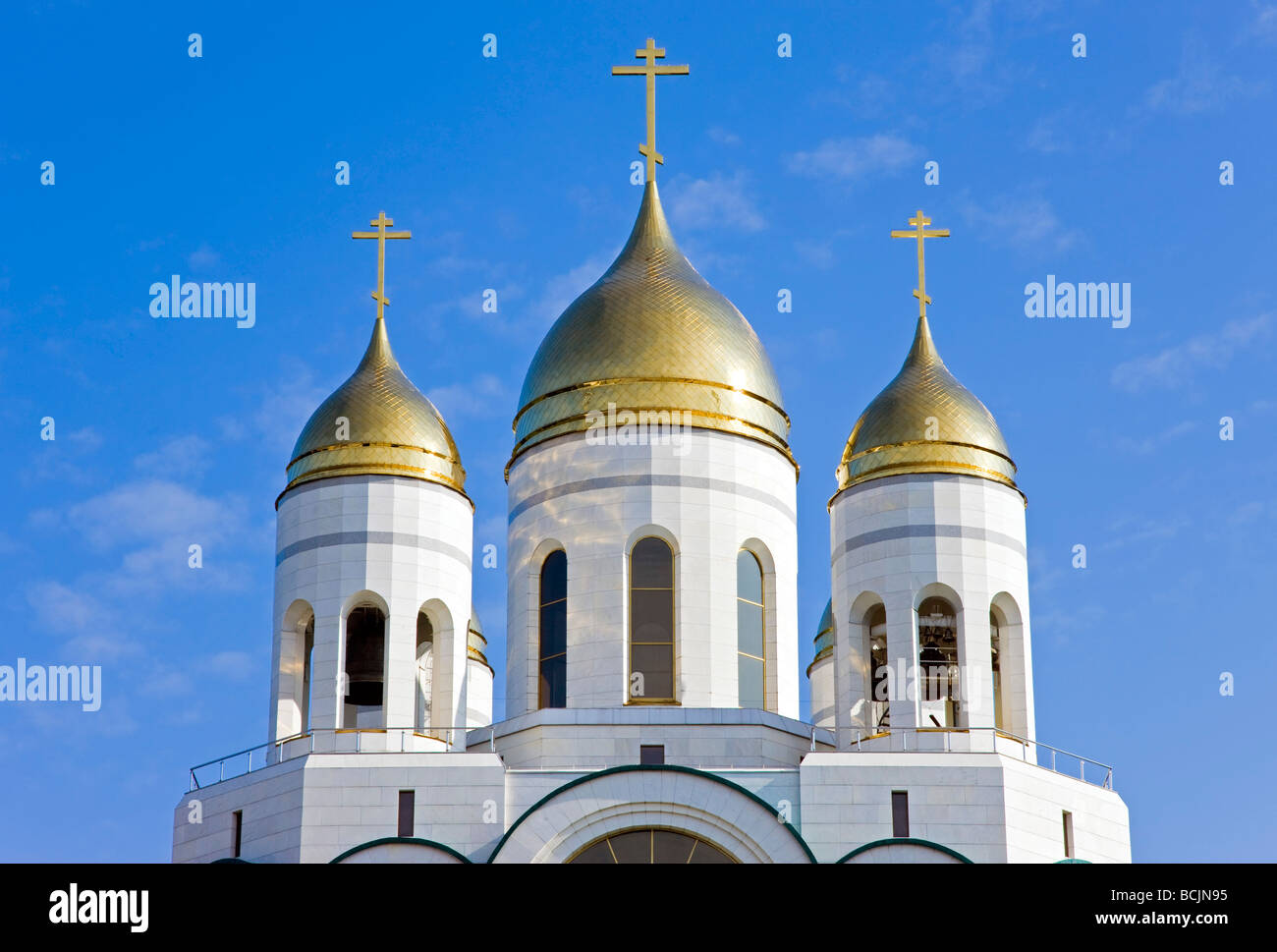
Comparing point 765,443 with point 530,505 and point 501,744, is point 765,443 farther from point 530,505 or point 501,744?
point 501,744

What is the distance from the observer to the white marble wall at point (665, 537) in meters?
32.7

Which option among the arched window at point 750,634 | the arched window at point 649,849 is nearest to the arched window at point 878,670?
the arched window at point 750,634

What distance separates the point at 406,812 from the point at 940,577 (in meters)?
8.94

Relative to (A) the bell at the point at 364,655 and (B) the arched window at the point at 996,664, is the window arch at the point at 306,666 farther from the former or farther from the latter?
(B) the arched window at the point at 996,664

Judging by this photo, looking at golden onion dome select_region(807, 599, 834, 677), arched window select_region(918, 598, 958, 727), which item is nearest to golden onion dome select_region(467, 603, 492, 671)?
golden onion dome select_region(807, 599, 834, 677)

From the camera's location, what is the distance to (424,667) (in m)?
35.9

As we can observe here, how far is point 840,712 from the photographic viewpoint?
110ft

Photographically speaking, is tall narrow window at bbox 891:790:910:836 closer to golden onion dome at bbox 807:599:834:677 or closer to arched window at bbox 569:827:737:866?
arched window at bbox 569:827:737:866

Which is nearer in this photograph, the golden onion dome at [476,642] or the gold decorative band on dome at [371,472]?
the gold decorative band on dome at [371,472]

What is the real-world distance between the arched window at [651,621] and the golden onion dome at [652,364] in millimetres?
2193

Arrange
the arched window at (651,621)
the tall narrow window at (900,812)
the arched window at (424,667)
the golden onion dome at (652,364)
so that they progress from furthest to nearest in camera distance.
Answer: the arched window at (424,667) < the golden onion dome at (652,364) < the arched window at (651,621) < the tall narrow window at (900,812)

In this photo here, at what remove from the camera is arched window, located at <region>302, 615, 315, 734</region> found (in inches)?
1347

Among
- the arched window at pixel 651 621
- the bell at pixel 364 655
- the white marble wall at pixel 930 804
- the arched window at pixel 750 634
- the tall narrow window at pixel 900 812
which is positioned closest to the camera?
the white marble wall at pixel 930 804
